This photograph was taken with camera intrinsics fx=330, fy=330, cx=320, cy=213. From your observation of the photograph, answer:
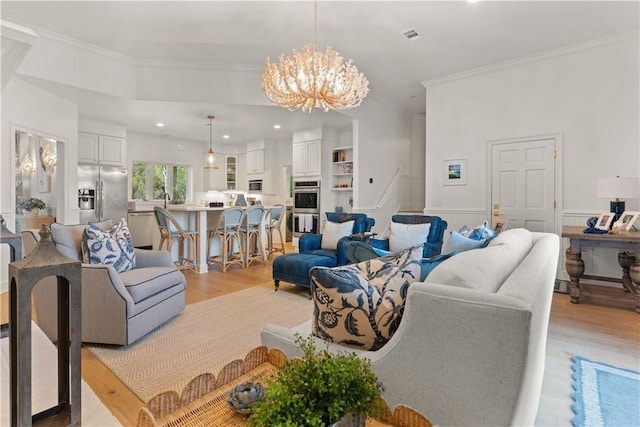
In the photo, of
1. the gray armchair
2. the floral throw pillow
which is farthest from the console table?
the gray armchair

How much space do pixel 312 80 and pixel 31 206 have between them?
4.81 metres

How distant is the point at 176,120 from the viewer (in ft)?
21.7

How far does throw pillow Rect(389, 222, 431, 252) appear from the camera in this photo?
380 cm

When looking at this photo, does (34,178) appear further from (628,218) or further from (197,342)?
(628,218)

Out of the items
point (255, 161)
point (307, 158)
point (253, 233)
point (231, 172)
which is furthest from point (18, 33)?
point (231, 172)

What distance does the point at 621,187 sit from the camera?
3602 millimetres

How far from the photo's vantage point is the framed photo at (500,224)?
15.2 feet

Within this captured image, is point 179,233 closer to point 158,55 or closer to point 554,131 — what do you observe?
point 158,55

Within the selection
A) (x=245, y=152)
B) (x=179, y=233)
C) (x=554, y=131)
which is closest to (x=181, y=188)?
(x=245, y=152)

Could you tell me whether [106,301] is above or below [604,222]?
below

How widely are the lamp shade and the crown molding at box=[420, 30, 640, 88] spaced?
1908 millimetres

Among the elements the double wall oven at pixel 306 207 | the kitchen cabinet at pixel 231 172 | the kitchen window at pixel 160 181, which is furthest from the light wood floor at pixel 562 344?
the kitchen cabinet at pixel 231 172

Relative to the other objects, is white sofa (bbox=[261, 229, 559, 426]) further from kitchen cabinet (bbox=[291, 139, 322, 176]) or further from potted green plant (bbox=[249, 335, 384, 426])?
kitchen cabinet (bbox=[291, 139, 322, 176])

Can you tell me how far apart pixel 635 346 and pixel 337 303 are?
9.76 feet
